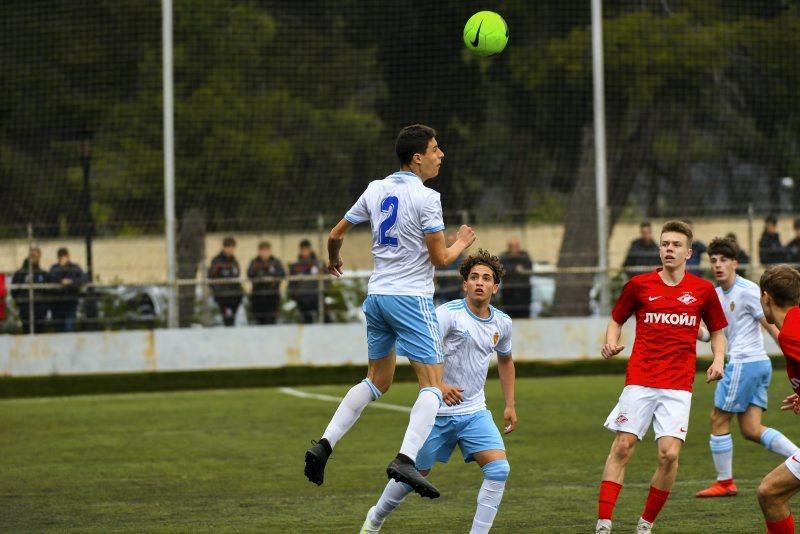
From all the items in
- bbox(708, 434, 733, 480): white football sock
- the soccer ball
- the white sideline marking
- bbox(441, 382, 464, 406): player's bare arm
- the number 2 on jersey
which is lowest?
the white sideline marking

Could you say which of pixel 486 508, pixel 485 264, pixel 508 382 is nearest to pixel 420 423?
pixel 486 508

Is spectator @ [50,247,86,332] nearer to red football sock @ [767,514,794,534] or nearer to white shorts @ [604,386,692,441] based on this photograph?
white shorts @ [604,386,692,441]

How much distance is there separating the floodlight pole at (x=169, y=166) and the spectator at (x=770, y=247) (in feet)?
31.4

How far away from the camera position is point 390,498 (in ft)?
27.9

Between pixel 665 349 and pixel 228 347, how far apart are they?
14.4 meters

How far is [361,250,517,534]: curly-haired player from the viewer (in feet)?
27.9

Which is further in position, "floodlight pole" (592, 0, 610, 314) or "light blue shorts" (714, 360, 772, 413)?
"floodlight pole" (592, 0, 610, 314)

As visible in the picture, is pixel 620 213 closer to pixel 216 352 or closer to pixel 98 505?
pixel 216 352

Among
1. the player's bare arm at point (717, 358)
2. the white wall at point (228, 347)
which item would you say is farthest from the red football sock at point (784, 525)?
the white wall at point (228, 347)

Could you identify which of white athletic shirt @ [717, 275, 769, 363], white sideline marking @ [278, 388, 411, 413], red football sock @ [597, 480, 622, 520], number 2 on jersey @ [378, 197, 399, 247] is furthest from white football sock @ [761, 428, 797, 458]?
white sideline marking @ [278, 388, 411, 413]

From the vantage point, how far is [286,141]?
1071 inches

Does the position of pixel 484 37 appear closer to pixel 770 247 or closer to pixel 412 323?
pixel 412 323

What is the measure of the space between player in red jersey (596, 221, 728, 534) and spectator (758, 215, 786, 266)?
14.5m

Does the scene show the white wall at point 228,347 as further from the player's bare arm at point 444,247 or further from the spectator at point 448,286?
the player's bare arm at point 444,247
